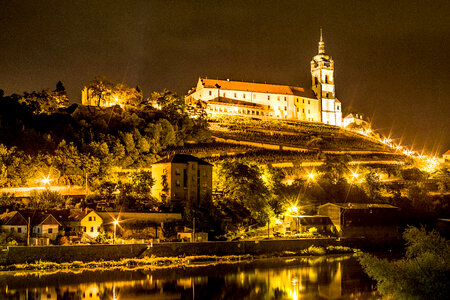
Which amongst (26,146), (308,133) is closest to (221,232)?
(26,146)

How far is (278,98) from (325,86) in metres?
15.1

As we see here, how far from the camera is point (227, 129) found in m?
73.3

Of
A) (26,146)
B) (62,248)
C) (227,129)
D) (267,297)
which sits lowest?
(267,297)

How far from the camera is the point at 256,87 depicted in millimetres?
95688

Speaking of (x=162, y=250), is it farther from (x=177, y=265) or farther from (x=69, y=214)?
(x=69, y=214)

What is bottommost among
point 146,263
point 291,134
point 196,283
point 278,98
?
point 196,283

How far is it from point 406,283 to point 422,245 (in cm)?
459

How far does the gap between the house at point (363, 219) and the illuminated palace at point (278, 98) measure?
40091 mm

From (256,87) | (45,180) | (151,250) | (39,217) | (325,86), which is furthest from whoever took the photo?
(325,86)

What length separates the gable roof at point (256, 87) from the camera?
300 ft

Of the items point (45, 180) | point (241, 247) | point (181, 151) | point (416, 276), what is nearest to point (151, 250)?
point (241, 247)

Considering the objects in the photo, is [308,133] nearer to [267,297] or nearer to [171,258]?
[171,258]

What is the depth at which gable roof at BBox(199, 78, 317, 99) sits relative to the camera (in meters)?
91.3

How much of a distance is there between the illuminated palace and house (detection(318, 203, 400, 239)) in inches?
1578
